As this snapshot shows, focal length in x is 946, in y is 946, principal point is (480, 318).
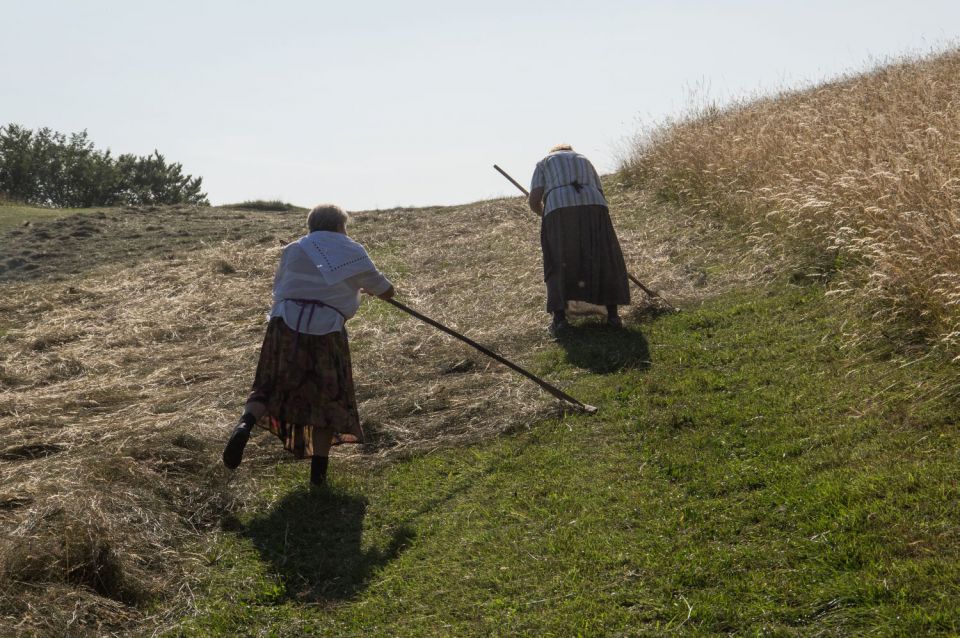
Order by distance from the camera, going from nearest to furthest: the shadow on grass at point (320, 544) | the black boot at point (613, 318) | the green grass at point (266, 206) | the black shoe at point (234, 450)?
the shadow on grass at point (320, 544), the black shoe at point (234, 450), the black boot at point (613, 318), the green grass at point (266, 206)

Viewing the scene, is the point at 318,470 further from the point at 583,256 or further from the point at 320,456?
the point at 583,256

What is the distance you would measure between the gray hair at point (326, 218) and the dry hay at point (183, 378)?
1.59 m

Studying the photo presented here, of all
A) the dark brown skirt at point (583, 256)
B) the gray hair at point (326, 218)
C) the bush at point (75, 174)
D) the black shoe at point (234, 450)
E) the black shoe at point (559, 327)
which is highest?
the bush at point (75, 174)

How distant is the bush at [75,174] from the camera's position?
3900 cm

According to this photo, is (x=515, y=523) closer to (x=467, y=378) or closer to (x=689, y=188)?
(x=467, y=378)

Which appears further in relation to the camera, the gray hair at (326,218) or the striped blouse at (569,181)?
the striped blouse at (569,181)

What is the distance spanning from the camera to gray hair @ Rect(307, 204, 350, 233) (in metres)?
5.92

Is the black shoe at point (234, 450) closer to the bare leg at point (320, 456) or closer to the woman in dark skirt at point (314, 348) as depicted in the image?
the woman in dark skirt at point (314, 348)

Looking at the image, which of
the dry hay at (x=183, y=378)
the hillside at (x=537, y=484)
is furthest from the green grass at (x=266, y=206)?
the hillside at (x=537, y=484)

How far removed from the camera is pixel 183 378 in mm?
8852

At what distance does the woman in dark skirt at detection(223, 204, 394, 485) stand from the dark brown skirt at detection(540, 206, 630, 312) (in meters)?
2.93

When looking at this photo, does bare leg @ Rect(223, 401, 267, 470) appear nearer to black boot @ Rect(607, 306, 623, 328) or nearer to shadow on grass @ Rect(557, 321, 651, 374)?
shadow on grass @ Rect(557, 321, 651, 374)

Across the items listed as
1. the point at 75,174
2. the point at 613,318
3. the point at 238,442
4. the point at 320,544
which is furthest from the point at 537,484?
the point at 75,174

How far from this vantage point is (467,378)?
7836 mm
